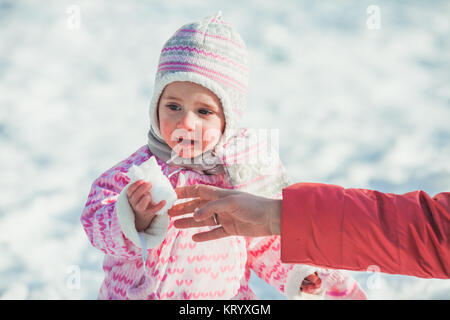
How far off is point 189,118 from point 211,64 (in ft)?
1.02

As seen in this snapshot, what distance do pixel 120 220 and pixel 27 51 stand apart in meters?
2.92

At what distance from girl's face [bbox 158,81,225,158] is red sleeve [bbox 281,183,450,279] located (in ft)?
1.77

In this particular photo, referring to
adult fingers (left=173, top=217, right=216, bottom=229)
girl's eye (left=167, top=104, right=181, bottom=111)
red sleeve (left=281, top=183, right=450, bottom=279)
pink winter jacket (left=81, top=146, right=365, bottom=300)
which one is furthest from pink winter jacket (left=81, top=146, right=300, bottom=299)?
red sleeve (left=281, top=183, right=450, bottom=279)

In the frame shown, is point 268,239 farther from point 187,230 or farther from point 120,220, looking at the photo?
point 120,220

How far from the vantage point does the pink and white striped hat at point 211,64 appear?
6.59 feet

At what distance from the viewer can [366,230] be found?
1445mm

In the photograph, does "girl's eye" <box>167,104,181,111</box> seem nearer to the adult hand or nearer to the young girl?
the young girl

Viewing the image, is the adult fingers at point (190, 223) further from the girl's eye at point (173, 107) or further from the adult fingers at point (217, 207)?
the girl's eye at point (173, 107)

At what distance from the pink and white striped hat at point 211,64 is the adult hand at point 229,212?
397mm

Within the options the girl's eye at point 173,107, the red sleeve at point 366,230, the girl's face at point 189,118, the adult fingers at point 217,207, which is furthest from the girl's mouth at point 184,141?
the red sleeve at point 366,230

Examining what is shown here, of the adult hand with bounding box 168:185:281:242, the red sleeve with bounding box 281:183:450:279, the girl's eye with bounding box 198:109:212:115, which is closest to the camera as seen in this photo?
the red sleeve with bounding box 281:183:450:279

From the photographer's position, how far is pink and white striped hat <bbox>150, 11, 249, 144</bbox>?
201cm

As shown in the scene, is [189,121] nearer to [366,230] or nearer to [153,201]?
[153,201]
